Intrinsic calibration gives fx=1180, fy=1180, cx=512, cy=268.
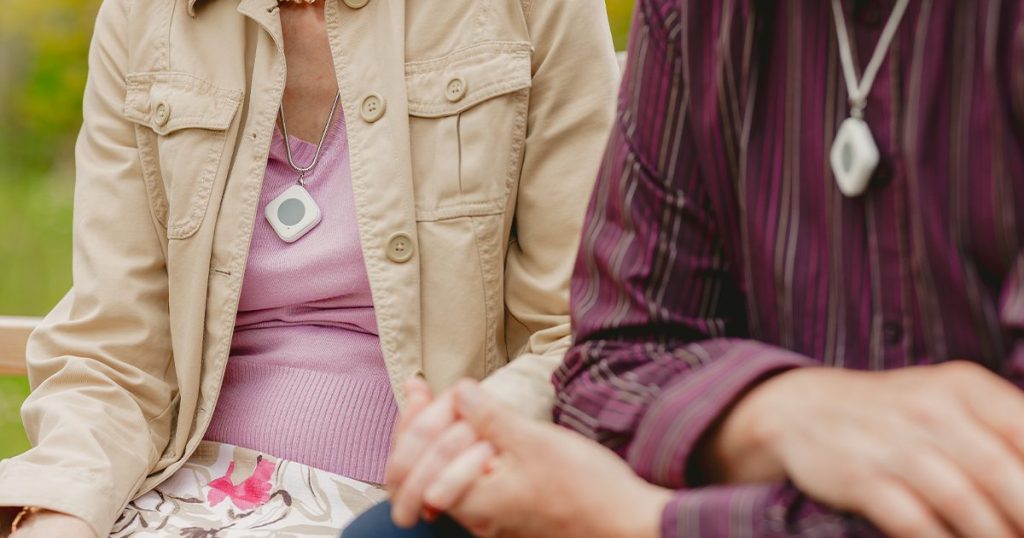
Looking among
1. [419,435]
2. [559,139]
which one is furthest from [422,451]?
[559,139]

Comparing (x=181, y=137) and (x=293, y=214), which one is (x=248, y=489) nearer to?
(x=293, y=214)

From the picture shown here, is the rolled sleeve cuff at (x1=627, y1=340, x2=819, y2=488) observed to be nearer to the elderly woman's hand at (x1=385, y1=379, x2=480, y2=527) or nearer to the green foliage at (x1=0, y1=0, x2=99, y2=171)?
the elderly woman's hand at (x1=385, y1=379, x2=480, y2=527)

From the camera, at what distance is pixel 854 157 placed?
1.03 m

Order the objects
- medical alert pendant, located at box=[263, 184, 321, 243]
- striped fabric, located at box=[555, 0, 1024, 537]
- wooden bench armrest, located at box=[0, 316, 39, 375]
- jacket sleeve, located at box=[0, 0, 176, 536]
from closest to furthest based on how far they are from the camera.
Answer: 1. striped fabric, located at box=[555, 0, 1024, 537]
2. jacket sleeve, located at box=[0, 0, 176, 536]
3. medical alert pendant, located at box=[263, 184, 321, 243]
4. wooden bench armrest, located at box=[0, 316, 39, 375]

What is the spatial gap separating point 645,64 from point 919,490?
1.80 feet

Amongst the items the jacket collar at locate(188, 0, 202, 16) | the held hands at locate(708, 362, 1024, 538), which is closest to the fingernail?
the held hands at locate(708, 362, 1024, 538)

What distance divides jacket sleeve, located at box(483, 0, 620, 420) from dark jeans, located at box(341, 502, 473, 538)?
0.68 m

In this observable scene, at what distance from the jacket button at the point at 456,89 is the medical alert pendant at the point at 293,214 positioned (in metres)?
0.28

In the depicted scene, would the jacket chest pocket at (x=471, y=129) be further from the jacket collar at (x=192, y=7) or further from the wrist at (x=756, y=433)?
the wrist at (x=756, y=433)

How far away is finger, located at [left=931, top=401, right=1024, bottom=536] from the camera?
87 cm

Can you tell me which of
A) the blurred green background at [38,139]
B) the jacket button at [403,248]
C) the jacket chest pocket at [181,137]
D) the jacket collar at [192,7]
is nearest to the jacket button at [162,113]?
the jacket chest pocket at [181,137]

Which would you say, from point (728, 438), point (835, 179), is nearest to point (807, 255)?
point (835, 179)

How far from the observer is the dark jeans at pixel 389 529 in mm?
1091

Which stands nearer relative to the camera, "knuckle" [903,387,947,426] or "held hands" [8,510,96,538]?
"knuckle" [903,387,947,426]
